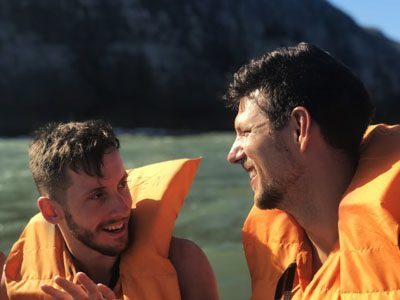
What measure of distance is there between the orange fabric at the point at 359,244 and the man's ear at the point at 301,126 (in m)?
0.18

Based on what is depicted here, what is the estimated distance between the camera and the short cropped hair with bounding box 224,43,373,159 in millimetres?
1836

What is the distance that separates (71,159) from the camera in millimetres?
2178

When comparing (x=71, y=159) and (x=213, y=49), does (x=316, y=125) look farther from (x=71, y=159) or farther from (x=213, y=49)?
(x=213, y=49)

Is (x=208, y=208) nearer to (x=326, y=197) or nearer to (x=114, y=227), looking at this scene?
(x=114, y=227)

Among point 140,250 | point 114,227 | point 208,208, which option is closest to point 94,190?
point 114,227

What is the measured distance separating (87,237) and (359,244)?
938 millimetres

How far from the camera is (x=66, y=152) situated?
2.19 meters

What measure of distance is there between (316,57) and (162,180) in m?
0.84

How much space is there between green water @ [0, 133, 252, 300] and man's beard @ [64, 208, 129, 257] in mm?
1780

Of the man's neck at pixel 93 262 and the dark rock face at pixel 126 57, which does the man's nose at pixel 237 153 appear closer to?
the man's neck at pixel 93 262

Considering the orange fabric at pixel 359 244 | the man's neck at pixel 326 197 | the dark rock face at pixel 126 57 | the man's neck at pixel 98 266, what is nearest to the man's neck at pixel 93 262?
the man's neck at pixel 98 266

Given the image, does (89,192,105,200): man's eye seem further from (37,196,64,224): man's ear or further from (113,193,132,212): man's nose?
(37,196,64,224): man's ear

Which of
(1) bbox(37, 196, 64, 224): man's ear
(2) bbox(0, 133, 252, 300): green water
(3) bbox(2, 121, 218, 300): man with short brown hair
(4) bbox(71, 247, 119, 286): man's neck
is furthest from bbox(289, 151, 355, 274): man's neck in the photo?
(2) bbox(0, 133, 252, 300): green water

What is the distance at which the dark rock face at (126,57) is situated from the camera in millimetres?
20438
